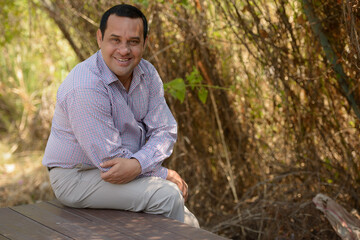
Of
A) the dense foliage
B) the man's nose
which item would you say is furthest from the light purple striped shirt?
the dense foliage

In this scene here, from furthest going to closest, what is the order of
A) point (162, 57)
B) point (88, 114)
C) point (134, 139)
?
point (162, 57) → point (134, 139) → point (88, 114)

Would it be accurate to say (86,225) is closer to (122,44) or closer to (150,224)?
(150,224)

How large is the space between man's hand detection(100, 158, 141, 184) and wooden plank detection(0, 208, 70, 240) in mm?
389

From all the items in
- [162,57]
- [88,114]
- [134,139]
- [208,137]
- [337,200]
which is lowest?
[337,200]

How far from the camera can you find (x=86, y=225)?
2391mm

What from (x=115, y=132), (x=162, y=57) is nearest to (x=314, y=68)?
(x=162, y=57)

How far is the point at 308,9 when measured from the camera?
3.13 meters

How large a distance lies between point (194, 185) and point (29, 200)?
1.99 metres

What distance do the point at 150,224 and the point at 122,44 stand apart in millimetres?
956

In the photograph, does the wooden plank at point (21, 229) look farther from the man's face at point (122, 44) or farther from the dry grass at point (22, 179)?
the dry grass at point (22, 179)

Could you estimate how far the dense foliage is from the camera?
335 centimetres

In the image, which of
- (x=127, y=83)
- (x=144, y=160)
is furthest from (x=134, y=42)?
(x=144, y=160)

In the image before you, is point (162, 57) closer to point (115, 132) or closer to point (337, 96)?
point (337, 96)

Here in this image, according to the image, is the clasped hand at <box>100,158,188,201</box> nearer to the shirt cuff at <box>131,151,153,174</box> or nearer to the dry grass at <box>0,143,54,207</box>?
the shirt cuff at <box>131,151,153,174</box>
